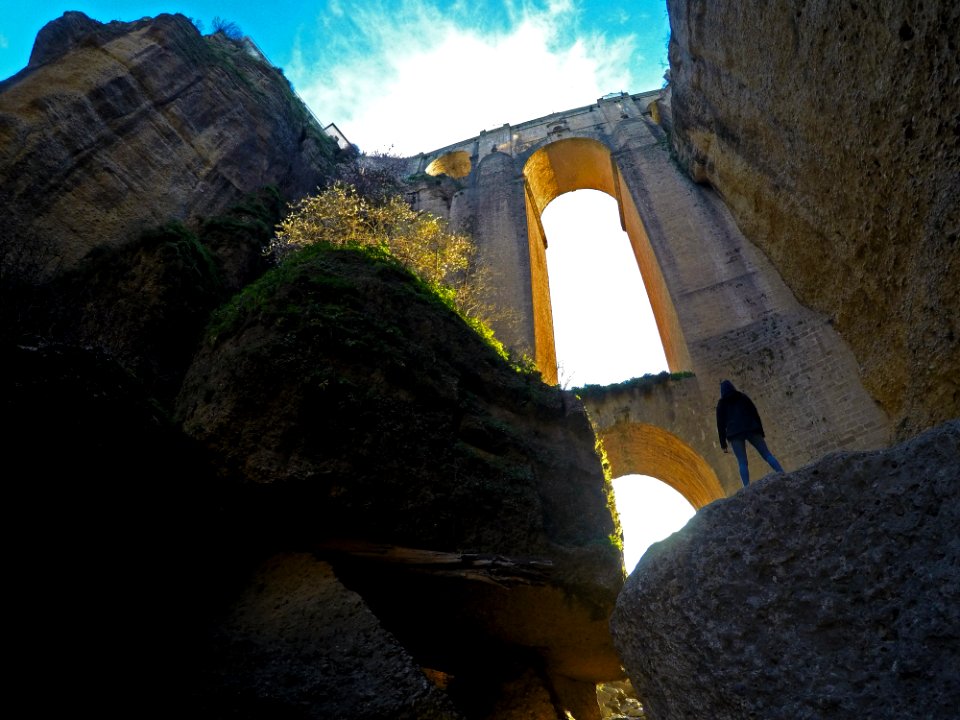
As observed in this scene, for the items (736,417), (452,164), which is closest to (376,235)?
(736,417)

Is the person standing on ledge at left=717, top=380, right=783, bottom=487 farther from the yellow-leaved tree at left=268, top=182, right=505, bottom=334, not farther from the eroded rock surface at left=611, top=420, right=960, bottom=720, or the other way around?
the eroded rock surface at left=611, top=420, right=960, bottom=720

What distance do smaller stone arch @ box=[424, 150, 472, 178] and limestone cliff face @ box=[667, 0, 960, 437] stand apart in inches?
557

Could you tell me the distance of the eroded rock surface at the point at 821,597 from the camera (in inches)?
64.1

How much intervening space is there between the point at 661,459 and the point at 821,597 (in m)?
9.80

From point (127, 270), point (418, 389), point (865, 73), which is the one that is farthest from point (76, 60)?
point (865, 73)

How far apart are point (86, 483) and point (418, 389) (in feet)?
8.12

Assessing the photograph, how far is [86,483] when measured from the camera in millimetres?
2947

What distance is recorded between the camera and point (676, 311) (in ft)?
37.3

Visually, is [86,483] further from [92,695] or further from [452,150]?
[452,150]

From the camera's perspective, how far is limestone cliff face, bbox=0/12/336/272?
25.2 feet

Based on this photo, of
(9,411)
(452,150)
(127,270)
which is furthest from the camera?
(452,150)

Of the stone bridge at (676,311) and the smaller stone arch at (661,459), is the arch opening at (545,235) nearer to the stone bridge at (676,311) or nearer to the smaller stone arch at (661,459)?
the stone bridge at (676,311)

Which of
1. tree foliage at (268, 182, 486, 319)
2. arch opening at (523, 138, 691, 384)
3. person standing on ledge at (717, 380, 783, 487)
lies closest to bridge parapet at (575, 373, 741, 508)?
arch opening at (523, 138, 691, 384)

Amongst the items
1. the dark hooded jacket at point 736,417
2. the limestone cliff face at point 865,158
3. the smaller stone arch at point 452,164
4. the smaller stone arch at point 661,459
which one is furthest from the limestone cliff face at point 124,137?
the smaller stone arch at point 661,459
